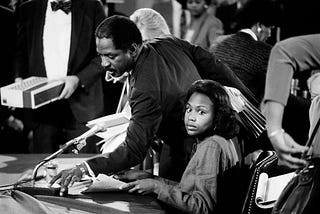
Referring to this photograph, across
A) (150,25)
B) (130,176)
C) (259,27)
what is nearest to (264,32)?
(259,27)

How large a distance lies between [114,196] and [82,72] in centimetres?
190

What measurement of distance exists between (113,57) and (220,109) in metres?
0.49

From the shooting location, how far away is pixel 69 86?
415 centimetres

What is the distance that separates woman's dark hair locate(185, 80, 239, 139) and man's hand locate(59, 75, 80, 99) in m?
1.56

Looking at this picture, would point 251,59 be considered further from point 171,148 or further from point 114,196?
point 114,196

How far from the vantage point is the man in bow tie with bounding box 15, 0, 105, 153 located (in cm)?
420

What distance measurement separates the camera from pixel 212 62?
3186 millimetres

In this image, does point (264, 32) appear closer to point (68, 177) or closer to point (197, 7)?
point (197, 7)

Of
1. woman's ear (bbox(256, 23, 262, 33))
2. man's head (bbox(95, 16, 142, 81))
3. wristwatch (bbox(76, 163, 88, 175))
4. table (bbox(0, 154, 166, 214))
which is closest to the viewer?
table (bbox(0, 154, 166, 214))

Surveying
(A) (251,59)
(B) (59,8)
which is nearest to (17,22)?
(B) (59,8)

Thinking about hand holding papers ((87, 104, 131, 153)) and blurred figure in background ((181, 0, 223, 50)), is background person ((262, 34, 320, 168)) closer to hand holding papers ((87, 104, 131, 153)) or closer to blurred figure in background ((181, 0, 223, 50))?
hand holding papers ((87, 104, 131, 153))

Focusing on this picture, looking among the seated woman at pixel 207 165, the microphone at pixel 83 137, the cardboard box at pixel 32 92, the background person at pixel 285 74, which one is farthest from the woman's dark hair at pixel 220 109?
the cardboard box at pixel 32 92

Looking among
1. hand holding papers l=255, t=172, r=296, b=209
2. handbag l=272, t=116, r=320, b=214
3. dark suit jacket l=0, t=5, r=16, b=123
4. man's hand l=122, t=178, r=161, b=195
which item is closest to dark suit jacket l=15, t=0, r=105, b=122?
dark suit jacket l=0, t=5, r=16, b=123

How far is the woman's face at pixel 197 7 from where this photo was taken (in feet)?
15.9
